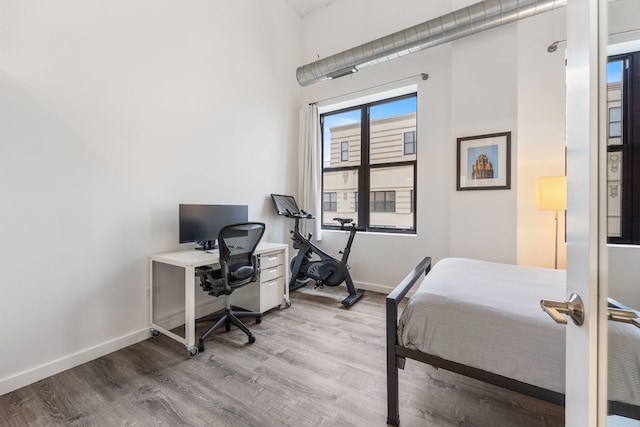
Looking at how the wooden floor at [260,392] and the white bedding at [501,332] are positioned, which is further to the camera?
the wooden floor at [260,392]

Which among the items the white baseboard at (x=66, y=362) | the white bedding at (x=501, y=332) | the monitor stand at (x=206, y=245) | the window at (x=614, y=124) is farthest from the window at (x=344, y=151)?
the window at (x=614, y=124)

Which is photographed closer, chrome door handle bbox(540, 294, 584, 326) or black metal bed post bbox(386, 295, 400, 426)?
chrome door handle bbox(540, 294, 584, 326)

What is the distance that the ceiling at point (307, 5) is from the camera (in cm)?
404

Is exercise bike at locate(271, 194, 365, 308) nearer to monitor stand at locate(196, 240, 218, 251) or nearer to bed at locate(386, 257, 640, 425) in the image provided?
monitor stand at locate(196, 240, 218, 251)

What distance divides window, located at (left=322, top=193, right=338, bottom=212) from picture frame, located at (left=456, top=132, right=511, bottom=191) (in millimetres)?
1886

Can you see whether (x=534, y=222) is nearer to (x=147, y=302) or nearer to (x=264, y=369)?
(x=264, y=369)

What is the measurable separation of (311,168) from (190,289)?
2.51 metres

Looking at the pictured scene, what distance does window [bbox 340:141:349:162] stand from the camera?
4.31 m

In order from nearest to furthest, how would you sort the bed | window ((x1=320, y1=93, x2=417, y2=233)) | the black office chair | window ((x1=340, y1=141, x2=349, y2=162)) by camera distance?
the bed, the black office chair, window ((x1=320, y1=93, x2=417, y2=233)), window ((x1=340, y1=141, x2=349, y2=162))

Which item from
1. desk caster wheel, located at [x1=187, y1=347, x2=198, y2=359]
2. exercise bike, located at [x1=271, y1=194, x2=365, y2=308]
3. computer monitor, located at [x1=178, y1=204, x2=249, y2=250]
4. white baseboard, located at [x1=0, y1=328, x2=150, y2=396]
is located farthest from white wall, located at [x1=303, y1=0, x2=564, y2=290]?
white baseboard, located at [x1=0, y1=328, x2=150, y2=396]

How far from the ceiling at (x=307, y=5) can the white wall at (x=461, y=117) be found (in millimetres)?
185

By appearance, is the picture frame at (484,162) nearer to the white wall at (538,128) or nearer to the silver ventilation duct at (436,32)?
the white wall at (538,128)

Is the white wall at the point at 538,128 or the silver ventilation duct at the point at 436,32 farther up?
the silver ventilation duct at the point at 436,32

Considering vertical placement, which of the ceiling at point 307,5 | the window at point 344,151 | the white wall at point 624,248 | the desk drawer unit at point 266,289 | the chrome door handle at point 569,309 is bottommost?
the desk drawer unit at point 266,289
